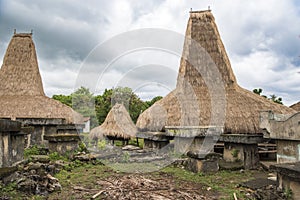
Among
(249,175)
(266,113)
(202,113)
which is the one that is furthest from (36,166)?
(202,113)

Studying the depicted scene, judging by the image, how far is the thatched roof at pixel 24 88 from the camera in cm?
1341

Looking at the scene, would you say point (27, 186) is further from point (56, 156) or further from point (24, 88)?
point (24, 88)

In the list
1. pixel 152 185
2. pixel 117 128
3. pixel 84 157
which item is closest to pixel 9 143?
pixel 152 185

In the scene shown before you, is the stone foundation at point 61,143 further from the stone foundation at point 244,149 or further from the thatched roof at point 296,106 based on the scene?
the thatched roof at point 296,106

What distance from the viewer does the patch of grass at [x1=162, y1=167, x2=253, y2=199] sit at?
593cm

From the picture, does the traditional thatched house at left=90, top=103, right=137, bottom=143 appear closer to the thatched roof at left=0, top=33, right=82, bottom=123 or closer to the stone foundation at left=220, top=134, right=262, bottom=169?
the thatched roof at left=0, top=33, right=82, bottom=123

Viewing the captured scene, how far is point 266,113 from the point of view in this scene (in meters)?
7.92

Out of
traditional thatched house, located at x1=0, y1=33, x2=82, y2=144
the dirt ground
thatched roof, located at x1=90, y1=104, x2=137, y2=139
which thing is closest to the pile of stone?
the dirt ground

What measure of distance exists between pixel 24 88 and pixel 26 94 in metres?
0.40

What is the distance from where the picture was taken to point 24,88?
14.8 metres

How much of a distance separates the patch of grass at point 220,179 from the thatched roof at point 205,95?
315 centimetres

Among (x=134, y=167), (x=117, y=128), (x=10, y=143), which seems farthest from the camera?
(x=117, y=128)

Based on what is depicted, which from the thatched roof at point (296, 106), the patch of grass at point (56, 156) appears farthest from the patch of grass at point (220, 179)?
the thatched roof at point (296, 106)

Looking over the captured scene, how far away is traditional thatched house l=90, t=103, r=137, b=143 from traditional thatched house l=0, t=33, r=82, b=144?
1492mm
